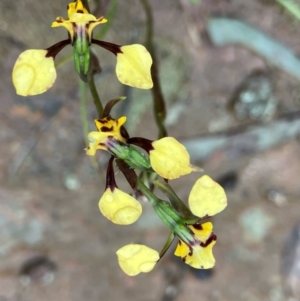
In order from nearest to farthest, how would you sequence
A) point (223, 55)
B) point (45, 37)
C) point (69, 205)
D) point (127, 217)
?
point (127, 217)
point (45, 37)
point (223, 55)
point (69, 205)

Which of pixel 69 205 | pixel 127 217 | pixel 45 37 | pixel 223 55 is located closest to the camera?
pixel 127 217

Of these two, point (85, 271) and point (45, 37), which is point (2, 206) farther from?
point (45, 37)

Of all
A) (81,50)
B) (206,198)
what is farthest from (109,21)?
(206,198)

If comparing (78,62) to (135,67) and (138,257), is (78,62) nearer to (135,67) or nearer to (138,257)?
(135,67)

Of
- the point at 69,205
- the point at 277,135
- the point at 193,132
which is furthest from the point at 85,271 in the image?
the point at 277,135

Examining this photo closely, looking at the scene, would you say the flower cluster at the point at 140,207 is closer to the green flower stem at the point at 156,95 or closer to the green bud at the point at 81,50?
the green bud at the point at 81,50

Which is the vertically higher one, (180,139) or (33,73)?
(33,73)

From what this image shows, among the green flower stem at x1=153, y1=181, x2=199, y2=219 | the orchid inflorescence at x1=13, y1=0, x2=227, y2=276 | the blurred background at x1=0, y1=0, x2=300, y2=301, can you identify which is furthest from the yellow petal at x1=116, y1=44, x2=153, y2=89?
the blurred background at x1=0, y1=0, x2=300, y2=301
